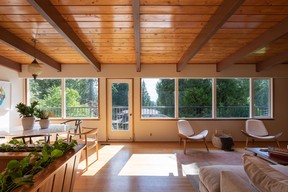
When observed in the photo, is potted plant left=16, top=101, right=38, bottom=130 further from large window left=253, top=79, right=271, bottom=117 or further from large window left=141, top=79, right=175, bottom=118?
large window left=253, top=79, right=271, bottom=117

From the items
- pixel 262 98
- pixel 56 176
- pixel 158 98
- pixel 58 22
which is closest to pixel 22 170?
pixel 56 176

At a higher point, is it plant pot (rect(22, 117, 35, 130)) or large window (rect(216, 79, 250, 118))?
large window (rect(216, 79, 250, 118))

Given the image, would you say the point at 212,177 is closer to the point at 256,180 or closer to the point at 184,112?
the point at 256,180

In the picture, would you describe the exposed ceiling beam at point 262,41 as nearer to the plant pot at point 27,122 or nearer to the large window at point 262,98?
the large window at point 262,98

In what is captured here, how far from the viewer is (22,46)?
3930 mm

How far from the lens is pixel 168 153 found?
450 cm

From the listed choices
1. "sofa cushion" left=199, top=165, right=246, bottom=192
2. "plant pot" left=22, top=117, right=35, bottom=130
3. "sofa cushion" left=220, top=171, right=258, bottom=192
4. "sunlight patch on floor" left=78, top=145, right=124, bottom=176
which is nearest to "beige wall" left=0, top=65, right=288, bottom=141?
"sunlight patch on floor" left=78, top=145, right=124, bottom=176

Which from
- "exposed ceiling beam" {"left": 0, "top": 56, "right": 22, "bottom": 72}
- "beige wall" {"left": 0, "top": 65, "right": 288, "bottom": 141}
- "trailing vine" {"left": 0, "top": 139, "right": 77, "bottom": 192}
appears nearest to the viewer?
"trailing vine" {"left": 0, "top": 139, "right": 77, "bottom": 192}

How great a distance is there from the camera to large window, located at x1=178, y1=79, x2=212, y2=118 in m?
5.85

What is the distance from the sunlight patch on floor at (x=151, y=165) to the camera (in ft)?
10.9

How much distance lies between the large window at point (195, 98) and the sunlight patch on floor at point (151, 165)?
188 cm

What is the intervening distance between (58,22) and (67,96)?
3.31 m

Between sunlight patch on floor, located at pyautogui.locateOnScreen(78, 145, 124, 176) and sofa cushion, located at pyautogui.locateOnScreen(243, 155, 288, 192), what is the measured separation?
263 centimetres

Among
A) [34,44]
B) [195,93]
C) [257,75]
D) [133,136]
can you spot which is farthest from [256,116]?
[34,44]
